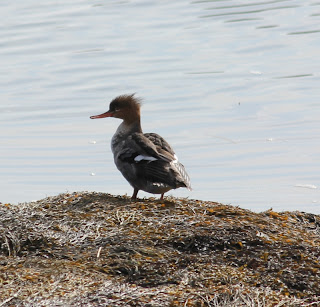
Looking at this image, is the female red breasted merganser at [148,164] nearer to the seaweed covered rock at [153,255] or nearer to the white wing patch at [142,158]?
the white wing patch at [142,158]

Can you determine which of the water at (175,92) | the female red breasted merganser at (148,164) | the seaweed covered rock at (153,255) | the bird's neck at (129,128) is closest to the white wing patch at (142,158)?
the female red breasted merganser at (148,164)

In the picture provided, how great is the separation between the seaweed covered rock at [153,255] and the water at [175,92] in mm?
2618

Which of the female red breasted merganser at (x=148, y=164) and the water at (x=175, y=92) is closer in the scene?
the female red breasted merganser at (x=148, y=164)

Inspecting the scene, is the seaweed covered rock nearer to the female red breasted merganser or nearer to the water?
the female red breasted merganser

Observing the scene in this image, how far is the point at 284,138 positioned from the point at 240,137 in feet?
1.80

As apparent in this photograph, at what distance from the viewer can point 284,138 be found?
9.69 m

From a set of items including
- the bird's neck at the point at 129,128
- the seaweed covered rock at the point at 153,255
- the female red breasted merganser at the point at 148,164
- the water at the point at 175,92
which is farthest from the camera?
the water at the point at 175,92

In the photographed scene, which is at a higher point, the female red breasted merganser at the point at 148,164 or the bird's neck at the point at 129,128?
the bird's neck at the point at 129,128

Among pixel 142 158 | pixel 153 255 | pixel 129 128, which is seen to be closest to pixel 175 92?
pixel 129 128

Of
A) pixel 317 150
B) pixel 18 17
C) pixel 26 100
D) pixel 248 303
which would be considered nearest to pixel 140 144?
pixel 248 303

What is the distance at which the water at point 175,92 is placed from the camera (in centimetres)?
849

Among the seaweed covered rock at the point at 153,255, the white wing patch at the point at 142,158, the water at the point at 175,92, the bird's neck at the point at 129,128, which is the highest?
the bird's neck at the point at 129,128

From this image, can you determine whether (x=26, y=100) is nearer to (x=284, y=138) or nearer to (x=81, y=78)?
(x=81, y=78)

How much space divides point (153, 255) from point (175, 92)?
24.1ft
